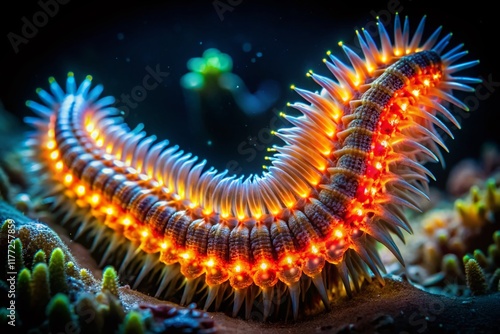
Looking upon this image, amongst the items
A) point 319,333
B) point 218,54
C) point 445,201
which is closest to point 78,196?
point 218,54

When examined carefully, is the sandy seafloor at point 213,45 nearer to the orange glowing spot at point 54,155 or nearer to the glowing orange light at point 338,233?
the glowing orange light at point 338,233

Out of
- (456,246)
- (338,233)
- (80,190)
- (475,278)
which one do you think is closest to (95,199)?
(80,190)

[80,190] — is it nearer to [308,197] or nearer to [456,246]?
[308,197]

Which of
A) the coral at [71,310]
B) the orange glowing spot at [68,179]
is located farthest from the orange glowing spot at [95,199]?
the coral at [71,310]

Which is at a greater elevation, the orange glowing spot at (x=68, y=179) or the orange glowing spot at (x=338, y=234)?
the orange glowing spot at (x=68, y=179)

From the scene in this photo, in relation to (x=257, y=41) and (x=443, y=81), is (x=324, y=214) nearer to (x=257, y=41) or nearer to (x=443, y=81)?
(x=443, y=81)

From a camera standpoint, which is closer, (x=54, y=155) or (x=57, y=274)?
(x=57, y=274)
